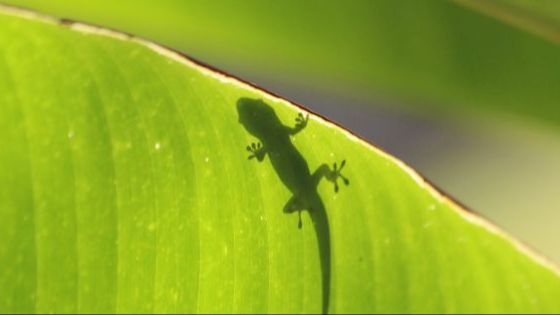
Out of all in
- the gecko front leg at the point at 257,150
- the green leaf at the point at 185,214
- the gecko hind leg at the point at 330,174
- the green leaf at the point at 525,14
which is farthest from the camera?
the green leaf at the point at 525,14

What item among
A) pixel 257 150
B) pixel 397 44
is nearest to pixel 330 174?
pixel 257 150

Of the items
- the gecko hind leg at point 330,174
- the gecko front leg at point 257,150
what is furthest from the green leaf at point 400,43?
the gecko hind leg at point 330,174

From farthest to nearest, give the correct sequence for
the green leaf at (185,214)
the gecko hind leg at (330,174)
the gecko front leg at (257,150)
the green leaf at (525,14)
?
the green leaf at (525,14), the gecko front leg at (257,150), the gecko hind leg at (330,174), the green leaf at (185,214)

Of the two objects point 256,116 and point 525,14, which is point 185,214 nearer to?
point 256,116

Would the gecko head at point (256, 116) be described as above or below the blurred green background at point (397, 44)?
below

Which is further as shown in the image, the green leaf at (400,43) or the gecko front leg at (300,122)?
the green leaf at (400,43)

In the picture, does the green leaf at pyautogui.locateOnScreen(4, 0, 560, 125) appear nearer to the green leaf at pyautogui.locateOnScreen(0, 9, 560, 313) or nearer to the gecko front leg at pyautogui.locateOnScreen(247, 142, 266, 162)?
the gecko front leg at pyautogui.locateOnScreen(247, 142, 266, 162)

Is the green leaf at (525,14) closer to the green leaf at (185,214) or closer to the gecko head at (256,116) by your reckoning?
the gecko head at (256,116)

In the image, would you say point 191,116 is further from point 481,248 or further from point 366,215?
point 481,248
